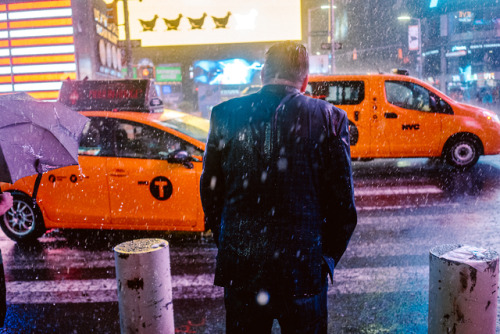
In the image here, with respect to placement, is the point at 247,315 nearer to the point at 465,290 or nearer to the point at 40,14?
the point at 465,290

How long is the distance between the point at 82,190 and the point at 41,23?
2481 cm

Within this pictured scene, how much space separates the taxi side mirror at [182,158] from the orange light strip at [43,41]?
79.9 feet

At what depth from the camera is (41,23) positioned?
89.5ft

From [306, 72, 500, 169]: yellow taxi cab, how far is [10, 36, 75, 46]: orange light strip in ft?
69.0

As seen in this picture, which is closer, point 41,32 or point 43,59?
point 41,32

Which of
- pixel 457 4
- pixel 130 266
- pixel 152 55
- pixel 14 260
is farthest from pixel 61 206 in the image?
pixel 457 4

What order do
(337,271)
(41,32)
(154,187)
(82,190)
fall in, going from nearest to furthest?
(337,271), (154,187), (82,190), (41,32)

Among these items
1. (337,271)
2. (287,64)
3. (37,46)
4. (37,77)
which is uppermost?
(37,46)

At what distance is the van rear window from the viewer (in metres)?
11.1

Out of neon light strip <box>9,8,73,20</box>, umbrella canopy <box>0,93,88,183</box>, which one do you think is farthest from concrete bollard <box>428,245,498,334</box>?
neon light strip <box>9,8,73,20</box>

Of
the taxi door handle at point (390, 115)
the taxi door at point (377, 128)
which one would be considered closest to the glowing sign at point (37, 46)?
the taxi door at point (377, 128)

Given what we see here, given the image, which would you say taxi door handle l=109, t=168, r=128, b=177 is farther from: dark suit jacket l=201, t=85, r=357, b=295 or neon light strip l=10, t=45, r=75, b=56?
neon light strip l=10, t=45, r=75, b=56

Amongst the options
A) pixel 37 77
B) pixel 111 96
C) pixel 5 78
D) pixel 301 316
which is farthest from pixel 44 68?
pixel 301 316

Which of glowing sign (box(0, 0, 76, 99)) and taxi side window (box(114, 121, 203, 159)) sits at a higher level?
glowing sign (box(0, 0, 76, 99))
